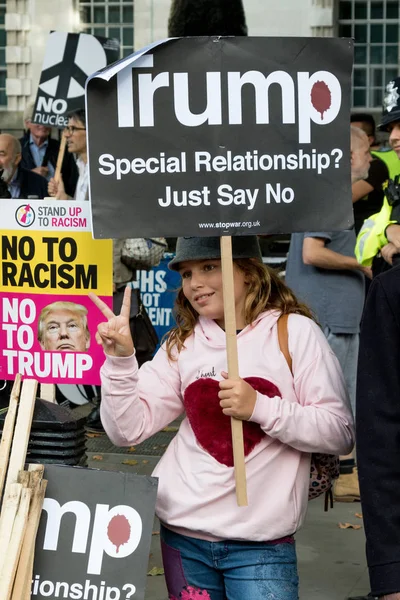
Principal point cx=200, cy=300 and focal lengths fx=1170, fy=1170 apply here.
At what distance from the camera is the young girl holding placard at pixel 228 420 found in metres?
3.35

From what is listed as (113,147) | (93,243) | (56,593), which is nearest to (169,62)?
(113,147)

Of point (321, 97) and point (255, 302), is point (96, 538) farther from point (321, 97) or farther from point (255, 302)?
point (321, 97)

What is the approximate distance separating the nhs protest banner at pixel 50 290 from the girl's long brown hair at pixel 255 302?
2.16ft

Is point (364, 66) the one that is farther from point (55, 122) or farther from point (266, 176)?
point (266, 176)

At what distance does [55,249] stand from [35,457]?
86 centimetres

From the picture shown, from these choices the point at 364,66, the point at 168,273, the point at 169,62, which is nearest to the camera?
the point at 169,62

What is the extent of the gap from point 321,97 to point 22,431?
4.52 ft

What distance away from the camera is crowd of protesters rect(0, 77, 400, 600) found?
8.89 feet

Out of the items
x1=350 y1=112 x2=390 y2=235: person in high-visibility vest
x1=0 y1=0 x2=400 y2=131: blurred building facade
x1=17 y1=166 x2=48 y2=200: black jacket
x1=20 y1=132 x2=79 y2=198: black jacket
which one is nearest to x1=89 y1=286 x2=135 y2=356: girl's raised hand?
x1=350 y1=112 x2=390 y2=235: person in high-visibility vest

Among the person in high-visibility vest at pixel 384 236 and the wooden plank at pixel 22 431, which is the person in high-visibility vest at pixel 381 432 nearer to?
the wooden plank at pixel 22 431

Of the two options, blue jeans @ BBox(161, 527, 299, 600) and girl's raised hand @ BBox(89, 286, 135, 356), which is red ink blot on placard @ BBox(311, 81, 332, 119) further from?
blue jeans @ BBox(161, 527, 299, 600)

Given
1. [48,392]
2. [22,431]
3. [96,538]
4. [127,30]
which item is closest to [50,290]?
[48,392]

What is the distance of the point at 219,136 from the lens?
3.40 metres

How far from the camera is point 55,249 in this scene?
4301 mm
